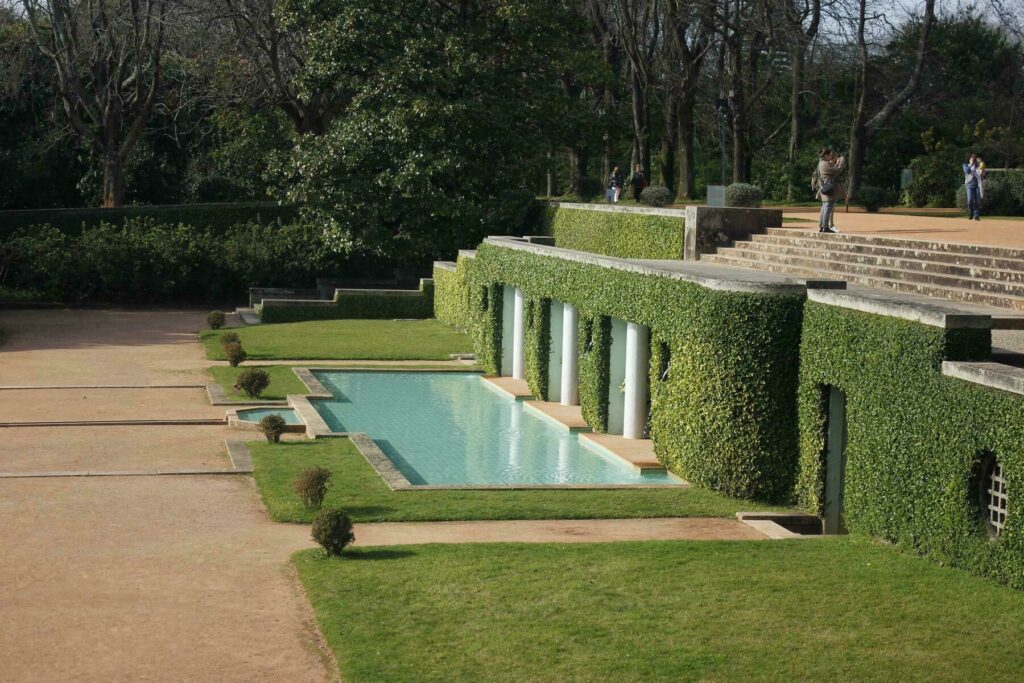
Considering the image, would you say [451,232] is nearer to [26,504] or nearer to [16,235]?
[16,235]

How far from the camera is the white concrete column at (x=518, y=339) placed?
86.0 feet

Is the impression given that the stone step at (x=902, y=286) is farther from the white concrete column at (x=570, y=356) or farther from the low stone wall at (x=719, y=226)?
the white concrete column at (x=570, y=356)

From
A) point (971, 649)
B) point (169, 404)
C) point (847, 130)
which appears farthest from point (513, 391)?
point (847, 130)

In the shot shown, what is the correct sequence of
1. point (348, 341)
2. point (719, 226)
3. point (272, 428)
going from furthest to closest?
point (348, 341)
point (719, 226)
point (272, 428)

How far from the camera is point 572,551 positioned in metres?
13.1

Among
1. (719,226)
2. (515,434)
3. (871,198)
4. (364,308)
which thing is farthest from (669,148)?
(515,434)

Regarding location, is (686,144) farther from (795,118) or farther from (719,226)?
(719,226)

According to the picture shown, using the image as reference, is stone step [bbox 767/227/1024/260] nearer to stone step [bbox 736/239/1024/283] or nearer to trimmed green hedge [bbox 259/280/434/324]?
stone step [bbox 736/239/1024/283]

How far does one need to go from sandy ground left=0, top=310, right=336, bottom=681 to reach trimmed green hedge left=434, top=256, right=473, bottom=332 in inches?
401

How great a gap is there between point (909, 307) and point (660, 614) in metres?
4.45

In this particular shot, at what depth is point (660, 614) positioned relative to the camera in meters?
11.0

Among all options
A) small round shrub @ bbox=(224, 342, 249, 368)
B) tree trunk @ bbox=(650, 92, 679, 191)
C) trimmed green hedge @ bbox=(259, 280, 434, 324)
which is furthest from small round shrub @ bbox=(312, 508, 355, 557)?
tree trunk @ bbox=(650, 92, 679, 191)

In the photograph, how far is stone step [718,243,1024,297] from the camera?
651 inches

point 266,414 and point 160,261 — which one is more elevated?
point 160,261
